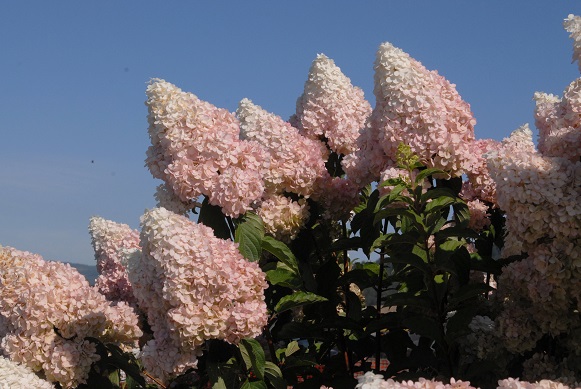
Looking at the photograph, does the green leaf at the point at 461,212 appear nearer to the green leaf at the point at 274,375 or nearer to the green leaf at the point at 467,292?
the green leaf at the point at 467,292

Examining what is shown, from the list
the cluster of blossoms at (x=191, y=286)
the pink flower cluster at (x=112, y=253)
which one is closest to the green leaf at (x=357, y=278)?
the cluster of blossoms at (x=191, y=286)

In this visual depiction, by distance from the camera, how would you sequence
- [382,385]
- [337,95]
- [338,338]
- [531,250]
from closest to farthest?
[382,385], [531,250], [338,338], [337,95]

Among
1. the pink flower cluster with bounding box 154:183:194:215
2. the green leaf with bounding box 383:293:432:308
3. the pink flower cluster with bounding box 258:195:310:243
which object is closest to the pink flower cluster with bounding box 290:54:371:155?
the pink flower cluster with bounding box 258:195:310:243

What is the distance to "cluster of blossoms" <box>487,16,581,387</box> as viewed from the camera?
13.3ft

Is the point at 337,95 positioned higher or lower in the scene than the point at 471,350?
higher

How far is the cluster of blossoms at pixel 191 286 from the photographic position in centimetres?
425

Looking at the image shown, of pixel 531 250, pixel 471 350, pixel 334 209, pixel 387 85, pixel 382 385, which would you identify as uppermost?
pixel 387 85

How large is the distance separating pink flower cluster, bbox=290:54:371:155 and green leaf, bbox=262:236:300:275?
1.20 meters

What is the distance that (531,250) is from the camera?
172 inches

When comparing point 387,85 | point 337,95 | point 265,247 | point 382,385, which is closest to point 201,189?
point 265,247

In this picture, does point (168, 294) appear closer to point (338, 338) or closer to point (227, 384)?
point (227, 384)

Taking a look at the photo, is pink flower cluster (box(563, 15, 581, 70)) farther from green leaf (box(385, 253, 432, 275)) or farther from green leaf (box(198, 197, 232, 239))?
green leaf (box(198, 197, 232, 239))

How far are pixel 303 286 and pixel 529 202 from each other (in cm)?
158

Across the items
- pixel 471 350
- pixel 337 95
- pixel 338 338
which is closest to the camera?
pixel 471 350
